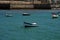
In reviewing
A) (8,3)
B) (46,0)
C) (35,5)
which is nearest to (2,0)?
(8,3)

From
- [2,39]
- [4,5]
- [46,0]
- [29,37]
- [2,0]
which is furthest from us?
[46,0]

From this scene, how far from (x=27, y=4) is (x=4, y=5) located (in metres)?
13.1

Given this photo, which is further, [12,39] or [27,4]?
[27,4]

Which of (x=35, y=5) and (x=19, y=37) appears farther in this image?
(x=35, y=5)

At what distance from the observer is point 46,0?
17650 cm

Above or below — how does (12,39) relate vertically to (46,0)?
above

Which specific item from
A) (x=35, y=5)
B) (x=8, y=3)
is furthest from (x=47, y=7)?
(x=8, y=3)

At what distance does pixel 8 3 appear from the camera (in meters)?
153

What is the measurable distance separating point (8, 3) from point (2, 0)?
6.87 meters

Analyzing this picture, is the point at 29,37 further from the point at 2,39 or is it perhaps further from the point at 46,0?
the point at 46,0

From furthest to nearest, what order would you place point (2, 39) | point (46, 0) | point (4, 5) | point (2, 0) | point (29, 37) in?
1. point (46, 0)
2. point (2, 0)
3. point (4, 5)
4. point (29, 37)
5. point (2, 39)

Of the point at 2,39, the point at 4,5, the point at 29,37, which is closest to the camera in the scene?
the point at 2,39

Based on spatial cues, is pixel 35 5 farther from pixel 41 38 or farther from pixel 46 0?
pixel 41 38

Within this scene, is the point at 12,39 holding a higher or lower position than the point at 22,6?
higher
